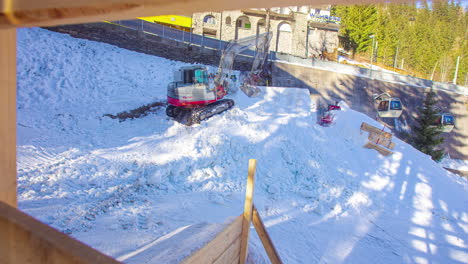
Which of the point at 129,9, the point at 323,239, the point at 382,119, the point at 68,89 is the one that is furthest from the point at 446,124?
the point at 129,9

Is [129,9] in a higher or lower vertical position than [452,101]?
higher

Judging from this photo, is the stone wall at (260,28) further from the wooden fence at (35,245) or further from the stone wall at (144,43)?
the wooden fence at (35,245)

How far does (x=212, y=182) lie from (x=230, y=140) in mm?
2238

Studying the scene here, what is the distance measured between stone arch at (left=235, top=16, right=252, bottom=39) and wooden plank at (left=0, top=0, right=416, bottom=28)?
30261 millimetres

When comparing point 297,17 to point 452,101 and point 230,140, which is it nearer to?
point 452,101

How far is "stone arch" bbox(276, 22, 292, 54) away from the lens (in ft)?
99.3

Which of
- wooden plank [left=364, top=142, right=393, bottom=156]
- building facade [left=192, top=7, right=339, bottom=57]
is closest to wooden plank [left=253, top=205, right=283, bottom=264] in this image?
wooden plank [left=364, top=142, right=393, bottom=156]

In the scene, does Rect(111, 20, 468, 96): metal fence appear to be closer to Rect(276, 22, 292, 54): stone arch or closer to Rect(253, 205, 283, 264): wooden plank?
Rect(276, 22, 292, 54): stone arch

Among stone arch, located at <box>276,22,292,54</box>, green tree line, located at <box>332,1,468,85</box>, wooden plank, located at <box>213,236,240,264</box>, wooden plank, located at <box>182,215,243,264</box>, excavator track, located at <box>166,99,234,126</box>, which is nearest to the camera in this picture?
wooden plank, located at <box>182,215,243,264</box>

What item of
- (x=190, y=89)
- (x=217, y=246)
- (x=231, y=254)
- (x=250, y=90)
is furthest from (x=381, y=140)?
(x=217, y=246)

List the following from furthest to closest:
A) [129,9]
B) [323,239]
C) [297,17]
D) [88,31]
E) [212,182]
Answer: [297,17], [88,31], [212,182], [323,239], [129,9]

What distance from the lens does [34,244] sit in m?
0.88

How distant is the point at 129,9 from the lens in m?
0.98

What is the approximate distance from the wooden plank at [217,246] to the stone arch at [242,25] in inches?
1119
